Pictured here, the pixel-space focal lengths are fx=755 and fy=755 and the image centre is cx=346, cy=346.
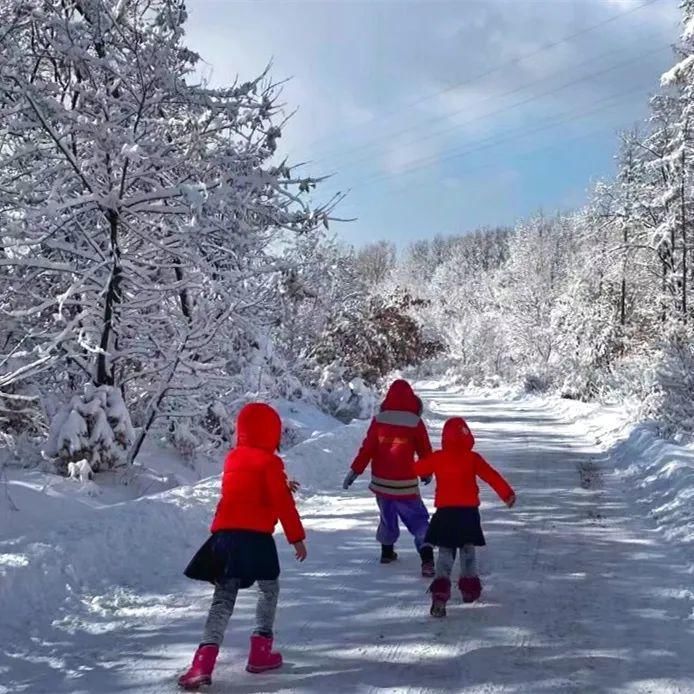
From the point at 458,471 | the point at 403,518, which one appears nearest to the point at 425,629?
the point at 458,471

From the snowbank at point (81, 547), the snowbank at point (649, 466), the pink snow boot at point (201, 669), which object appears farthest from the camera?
the snowbank at point (649, 466)

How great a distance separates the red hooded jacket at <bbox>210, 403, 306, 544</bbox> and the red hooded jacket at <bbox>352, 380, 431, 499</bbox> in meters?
2.23

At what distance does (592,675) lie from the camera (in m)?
4.16

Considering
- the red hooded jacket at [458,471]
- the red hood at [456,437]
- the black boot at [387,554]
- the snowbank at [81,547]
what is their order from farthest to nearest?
the black boot at [387,554], the red hood at [456,437], the red hooded jacket at [458,471], the snowbank at [81,547]

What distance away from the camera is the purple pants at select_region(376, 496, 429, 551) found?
6.53 metres

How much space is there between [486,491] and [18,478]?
19.6 ft

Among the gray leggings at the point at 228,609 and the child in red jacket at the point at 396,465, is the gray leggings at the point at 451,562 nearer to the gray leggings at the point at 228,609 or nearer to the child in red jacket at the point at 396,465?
the child in red jacket at the point at 396,465

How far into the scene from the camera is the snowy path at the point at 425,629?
162 inches

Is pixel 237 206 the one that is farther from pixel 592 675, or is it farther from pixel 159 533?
pixel 592 675

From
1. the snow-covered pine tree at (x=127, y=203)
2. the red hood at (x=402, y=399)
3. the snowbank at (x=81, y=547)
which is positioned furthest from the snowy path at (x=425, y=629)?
the snow-covered pine tree at (x=127, y=203)

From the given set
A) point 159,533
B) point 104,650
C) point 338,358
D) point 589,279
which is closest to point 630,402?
point 338,358

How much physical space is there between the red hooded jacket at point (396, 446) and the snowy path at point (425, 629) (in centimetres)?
70

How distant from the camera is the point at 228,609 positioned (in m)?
4.22

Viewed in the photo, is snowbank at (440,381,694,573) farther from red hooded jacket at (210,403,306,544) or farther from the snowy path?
red hooded jacket at (210,403,306,544)
